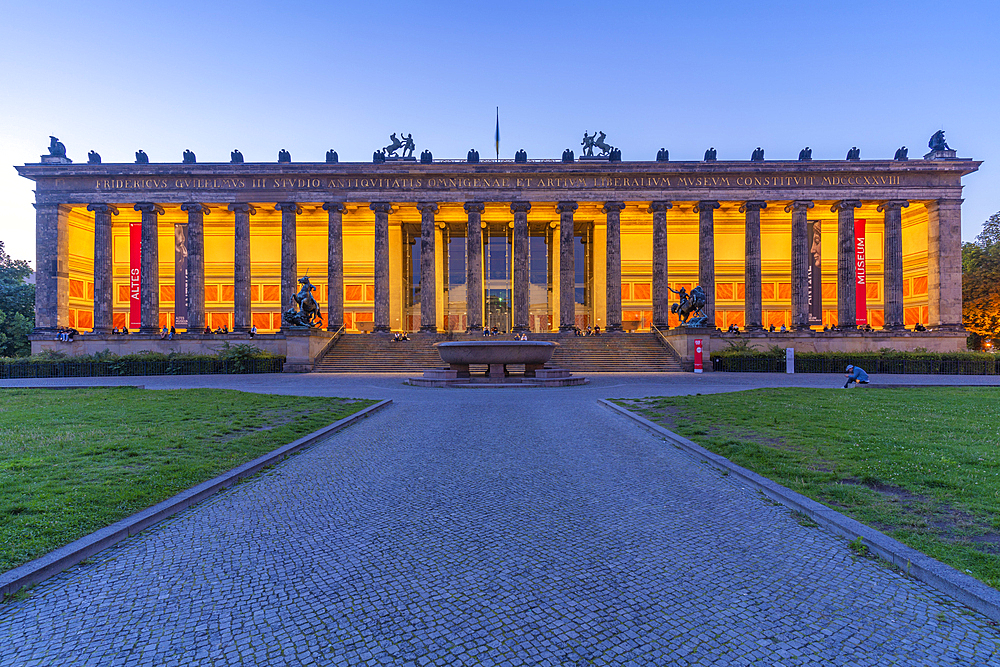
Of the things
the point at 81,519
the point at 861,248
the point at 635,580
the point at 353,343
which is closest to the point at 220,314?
the point at 353,343

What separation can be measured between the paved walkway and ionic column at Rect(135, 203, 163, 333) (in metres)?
40.9

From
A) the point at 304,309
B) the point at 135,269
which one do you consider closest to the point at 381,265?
the point at 304,309

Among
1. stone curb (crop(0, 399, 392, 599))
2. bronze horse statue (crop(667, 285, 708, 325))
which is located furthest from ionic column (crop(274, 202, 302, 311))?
stone curb (crop(0, 399, 392, 599))

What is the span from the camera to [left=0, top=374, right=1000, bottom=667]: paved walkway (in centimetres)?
282

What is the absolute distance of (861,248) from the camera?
39.8 meters

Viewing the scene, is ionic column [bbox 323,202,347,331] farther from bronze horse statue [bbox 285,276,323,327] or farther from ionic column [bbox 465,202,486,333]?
ionic column [bbox 465,202,486,333]

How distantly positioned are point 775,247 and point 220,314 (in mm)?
54026

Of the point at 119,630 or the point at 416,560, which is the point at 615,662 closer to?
the point at 416,560

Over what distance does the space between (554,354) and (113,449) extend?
91.0ft

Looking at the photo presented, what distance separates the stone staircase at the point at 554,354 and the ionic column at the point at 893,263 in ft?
63.2

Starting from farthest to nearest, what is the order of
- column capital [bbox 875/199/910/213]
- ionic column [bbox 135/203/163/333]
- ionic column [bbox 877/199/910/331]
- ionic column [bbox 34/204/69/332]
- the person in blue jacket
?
column capital [bbox 875/199/910/213]
ionic column [bbox 877/199/910/331]
ionic column [bbox 135/203/163/333]
ionic column [bbox 34/204/69/332]
the person in blue jacket

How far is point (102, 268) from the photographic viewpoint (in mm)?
39344

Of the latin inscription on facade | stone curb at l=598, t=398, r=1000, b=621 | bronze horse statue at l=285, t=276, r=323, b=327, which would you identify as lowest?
stone curb at l=598, t=398, r=1000, b=621

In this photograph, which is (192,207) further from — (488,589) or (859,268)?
(859,268)
